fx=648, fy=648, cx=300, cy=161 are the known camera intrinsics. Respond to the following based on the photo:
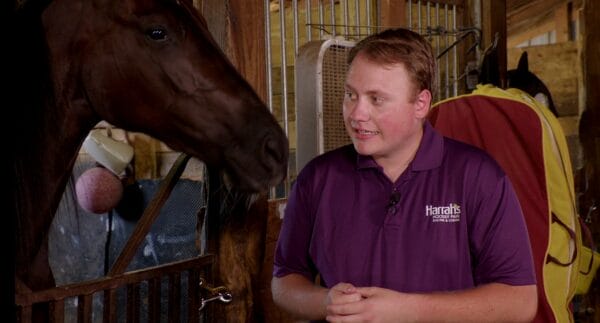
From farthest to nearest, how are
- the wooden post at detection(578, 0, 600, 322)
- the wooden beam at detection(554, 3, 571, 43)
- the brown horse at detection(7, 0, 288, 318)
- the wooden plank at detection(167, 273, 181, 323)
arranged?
the wooden beam at detection(554, 3, 571, 43), the wooden post at detection(578, 0, 600, 322), the wooden plank at detection(167, 273, 181, 323), the brown horse at detection(7, 0, 288, 318)

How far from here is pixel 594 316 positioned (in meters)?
2.71

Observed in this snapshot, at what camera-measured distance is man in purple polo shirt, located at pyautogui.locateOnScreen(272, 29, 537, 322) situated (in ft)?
3.47

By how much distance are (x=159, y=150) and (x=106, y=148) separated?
18.1 inches

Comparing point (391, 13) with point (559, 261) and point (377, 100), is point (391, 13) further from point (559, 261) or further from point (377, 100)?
point (377, 100)

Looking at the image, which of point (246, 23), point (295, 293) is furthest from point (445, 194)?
point (246, 23)

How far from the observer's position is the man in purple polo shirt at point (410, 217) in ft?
3.47

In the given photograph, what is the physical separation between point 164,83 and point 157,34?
0.10m

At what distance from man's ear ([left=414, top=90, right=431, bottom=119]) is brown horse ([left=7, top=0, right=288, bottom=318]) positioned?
32 centimetres

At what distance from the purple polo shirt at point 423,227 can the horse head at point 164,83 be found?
0.68 feet

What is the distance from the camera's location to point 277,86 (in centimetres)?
267

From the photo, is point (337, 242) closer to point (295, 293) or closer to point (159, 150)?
point (295, 293)

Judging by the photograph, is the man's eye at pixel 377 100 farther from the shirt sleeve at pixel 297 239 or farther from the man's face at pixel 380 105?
the shirt sleeve at pixel 297 239

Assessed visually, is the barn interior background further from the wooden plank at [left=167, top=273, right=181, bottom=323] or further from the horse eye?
the horse eye

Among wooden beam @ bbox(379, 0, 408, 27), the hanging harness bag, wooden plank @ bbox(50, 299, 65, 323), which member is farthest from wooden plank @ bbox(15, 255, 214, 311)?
wooden beam @ bbox(379, 0, 408, 27)
